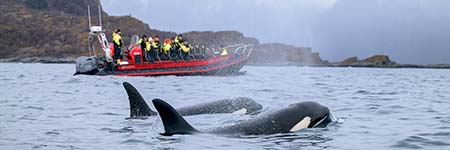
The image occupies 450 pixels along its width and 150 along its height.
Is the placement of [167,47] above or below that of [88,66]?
above

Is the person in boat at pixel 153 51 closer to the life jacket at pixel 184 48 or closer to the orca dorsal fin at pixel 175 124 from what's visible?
the life jacket at pixel 184 48

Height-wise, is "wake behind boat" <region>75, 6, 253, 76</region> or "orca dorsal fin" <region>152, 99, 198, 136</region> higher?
"wake behind boat" <region>75, 6, 253, 76</region>

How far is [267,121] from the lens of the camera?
1184 cm

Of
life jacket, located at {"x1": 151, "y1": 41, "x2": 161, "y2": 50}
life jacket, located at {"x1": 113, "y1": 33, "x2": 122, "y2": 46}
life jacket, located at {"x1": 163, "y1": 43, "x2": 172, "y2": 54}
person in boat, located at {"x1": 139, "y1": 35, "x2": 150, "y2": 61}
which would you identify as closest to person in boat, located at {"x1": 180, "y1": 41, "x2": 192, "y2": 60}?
life jacket, located at {"x1": 163, "y1": 43, "x2": 172, "y2": 54}

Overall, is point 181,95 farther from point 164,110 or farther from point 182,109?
point 164,110

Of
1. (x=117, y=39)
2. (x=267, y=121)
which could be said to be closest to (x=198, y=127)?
(x=267, y=121)

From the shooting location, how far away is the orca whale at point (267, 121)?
11.0 m

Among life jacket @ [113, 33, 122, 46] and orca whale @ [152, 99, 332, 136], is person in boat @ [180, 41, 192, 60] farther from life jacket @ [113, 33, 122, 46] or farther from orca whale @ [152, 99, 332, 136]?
orca whale @ [152, 99, 332, 136]

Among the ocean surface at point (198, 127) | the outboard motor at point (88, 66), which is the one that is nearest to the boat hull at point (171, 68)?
the outboard motor at point (88, 66)

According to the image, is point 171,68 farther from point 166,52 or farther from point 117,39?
point 117,39

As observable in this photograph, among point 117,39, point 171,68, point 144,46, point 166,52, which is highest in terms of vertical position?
Answer: point 117,39

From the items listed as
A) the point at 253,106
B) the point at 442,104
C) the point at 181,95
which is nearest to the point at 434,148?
the point at 253,106

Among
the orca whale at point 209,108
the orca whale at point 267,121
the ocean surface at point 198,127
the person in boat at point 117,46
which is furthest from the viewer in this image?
the person in boat at point 117,46

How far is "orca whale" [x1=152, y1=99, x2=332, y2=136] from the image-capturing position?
11.0m
